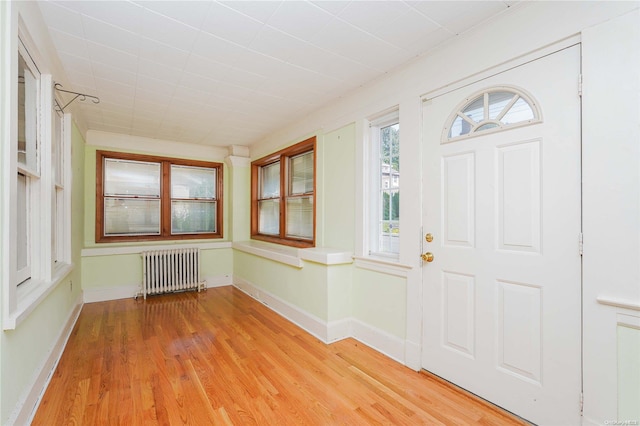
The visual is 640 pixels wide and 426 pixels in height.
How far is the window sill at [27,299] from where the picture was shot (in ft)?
4.91

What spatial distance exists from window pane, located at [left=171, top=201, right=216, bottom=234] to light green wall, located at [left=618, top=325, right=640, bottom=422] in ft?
18.0

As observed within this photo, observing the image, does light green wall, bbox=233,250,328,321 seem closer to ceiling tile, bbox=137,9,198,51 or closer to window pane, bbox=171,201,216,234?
window pane, bbox=171,201,216,234

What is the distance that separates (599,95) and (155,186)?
18.2ft

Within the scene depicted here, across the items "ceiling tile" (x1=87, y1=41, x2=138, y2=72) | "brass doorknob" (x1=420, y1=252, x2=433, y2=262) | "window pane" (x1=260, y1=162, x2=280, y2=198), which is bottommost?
"brass doorknob" (x1=420, y1=252, x2=433, y2=262)

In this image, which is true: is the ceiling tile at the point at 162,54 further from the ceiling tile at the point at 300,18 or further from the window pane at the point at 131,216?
the window pane at the point at 131,216

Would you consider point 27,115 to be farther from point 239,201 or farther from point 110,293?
point 239,201

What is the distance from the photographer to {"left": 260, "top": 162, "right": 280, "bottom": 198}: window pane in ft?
15.9

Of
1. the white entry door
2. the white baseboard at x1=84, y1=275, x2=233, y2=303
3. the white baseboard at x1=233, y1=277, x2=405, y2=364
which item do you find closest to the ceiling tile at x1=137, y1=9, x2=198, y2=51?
the white entry door

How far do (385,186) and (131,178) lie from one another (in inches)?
168

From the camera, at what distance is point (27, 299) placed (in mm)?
1868

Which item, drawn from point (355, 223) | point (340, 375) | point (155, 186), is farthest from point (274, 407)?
point (155, 186)

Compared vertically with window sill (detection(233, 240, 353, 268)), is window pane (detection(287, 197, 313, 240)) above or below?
above

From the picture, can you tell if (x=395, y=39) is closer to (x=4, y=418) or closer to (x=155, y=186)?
(x=4, y=418)

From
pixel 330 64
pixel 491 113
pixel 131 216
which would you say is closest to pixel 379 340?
pixel 491 113
